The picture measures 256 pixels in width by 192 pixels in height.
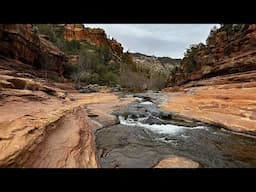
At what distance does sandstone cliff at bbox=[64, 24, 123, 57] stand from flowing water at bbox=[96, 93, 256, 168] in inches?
1560

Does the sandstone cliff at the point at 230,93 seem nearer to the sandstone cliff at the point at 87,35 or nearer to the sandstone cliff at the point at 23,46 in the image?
the sandstone cliff at the point at 23,46

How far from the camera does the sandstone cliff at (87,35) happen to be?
1788 inches

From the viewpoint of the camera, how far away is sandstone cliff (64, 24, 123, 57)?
45425 millimetres

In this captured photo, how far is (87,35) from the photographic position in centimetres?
4922

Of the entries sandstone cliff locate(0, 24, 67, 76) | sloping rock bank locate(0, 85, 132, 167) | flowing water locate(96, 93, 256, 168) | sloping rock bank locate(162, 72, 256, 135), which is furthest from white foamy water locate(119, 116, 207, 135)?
sandstone cliff locate(0, 24, 67, 76)

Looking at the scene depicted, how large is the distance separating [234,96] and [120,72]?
94.6ft

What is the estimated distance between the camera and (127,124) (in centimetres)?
712

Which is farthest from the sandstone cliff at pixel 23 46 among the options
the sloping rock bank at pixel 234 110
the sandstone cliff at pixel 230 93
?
the sloping rock bank at pixel 234 110

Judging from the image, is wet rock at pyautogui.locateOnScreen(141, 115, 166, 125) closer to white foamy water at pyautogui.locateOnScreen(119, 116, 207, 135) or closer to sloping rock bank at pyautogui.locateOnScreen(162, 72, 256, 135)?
white foamy water at pyautogui.locateOnScreen(119, 116, 207, 135)

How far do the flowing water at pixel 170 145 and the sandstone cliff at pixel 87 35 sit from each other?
39.6 meters

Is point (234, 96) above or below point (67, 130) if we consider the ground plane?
above
